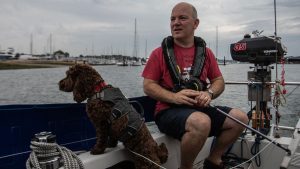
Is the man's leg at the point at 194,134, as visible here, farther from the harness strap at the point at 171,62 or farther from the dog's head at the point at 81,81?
the dog's head at the point at 81,81

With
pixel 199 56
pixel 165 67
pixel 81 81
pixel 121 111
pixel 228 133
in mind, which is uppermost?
pixel 199 56

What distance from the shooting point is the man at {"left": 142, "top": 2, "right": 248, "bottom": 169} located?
2.93m

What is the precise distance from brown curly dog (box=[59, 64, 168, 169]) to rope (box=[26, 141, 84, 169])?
16.9 inches

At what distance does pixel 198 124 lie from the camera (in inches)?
113

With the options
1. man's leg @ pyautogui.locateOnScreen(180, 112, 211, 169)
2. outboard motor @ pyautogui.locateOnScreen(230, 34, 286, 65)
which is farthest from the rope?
outboard motor @ pyautogui.locateOnScreen(230, 34, 286, 65)

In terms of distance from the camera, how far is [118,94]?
2742mm

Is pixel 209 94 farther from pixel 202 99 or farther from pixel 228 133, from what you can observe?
pixel 228 133

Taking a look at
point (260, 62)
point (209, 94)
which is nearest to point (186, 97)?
point (209, 94)

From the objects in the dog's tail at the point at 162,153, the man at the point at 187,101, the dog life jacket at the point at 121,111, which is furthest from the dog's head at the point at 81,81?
the dog's tail at the point at 162,153

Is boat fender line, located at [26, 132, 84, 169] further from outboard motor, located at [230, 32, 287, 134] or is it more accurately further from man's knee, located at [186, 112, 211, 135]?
outboard motor, located at [230, 32, 287, 134]

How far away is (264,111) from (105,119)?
2372mm

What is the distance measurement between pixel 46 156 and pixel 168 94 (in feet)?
4.25

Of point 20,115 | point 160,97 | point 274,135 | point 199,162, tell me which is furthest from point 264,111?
point 20,115

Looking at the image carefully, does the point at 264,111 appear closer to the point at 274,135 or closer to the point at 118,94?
the point at 274,135
